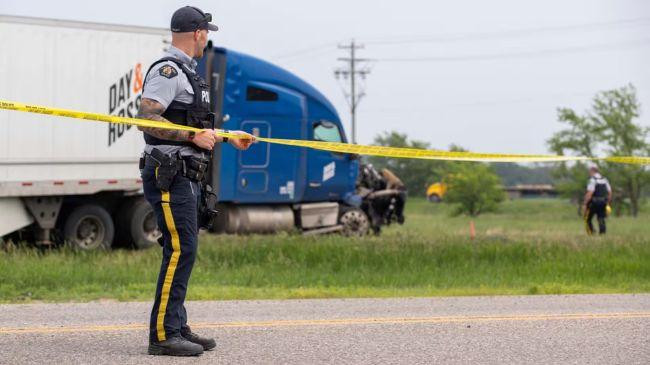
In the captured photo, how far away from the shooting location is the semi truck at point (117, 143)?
1530 cm

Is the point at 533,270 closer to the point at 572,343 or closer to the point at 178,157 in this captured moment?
the point at 572,343

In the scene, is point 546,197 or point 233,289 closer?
point 233,289

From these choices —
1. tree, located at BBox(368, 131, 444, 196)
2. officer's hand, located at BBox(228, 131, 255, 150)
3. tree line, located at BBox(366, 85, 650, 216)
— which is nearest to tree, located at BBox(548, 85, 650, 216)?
tree line, located at BBox(366, 85, 650, 216)

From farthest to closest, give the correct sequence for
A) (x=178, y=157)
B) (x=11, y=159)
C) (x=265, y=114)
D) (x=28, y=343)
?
1. (x=265, y=114)
2. (x=11, y=159)
3. (x=28, y=343)
4. (x=178, y=157)

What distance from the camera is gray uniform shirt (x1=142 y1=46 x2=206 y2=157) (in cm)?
590

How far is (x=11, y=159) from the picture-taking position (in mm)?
15125

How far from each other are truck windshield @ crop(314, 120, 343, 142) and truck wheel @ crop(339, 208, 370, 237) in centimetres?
171

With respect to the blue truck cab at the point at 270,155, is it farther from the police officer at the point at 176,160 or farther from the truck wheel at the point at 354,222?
the police officer at the point at 176,160

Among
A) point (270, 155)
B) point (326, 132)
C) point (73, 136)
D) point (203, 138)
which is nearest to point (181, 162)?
point (203, 138)

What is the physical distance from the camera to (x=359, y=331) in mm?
7055

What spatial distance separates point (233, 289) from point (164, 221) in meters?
4.57

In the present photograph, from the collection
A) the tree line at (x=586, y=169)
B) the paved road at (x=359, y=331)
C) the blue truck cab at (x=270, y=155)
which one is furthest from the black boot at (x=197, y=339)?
the tree line at (x=586, y=169)

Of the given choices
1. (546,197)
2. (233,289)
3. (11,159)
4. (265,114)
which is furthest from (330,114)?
(546,197)

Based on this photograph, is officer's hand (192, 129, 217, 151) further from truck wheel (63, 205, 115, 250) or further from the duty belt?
truck wheel (63, 205, 115, 250)
